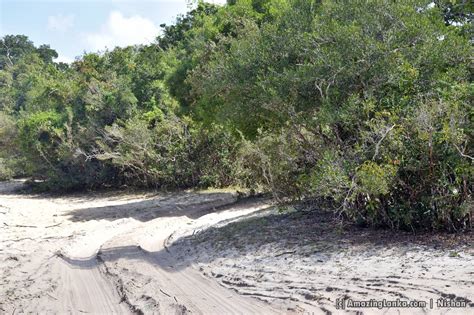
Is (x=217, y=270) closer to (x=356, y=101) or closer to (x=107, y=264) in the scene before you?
(x=107, y=264)

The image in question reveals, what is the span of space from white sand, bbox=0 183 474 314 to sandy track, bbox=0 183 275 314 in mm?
21

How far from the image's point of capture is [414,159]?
24.7ft

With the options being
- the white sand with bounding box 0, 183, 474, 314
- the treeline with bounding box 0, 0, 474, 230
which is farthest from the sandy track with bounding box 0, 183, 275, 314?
the treeline with bounding box 0, 0, 474, 230

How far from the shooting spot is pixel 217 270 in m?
7.65

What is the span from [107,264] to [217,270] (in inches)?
89.4

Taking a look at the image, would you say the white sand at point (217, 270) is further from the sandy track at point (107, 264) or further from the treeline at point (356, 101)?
the treeline at point (356, 101)

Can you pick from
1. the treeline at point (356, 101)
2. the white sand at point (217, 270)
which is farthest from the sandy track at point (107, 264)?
the treeline at point (356, 101)

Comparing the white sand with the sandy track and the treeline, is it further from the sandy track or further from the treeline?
the treeline

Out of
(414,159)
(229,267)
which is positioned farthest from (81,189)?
(414,159)

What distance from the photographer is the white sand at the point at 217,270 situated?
5707mm

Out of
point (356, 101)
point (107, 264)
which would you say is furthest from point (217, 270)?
point (356, 101)

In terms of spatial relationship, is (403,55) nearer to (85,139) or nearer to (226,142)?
(226,142)

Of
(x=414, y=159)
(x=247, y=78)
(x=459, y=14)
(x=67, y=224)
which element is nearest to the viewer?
(x=414, y=159)

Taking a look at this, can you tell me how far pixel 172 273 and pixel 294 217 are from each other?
3.64 metres
